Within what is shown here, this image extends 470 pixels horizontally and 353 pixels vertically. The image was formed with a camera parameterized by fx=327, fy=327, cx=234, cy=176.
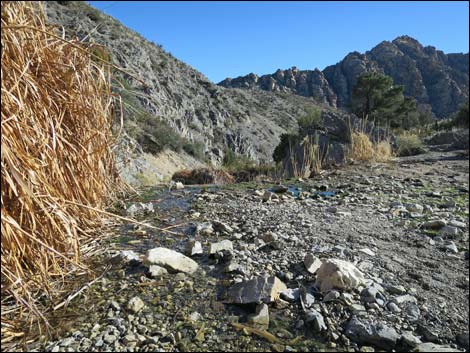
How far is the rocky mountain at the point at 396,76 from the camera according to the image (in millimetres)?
64562

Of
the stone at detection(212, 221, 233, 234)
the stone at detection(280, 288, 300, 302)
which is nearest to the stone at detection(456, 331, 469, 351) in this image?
the stone at detection(280, 288, 300, 302)

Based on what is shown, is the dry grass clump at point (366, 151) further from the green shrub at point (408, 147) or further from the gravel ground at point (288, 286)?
the gravel ground at point (288, 286)

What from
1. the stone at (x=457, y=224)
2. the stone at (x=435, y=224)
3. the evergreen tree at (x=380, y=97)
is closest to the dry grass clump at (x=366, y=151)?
the stone at (x=457, y=224)

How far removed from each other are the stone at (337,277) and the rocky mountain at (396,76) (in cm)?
6933

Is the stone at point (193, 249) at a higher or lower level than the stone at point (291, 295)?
higher

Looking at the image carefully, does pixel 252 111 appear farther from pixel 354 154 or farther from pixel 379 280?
pixel 379 280

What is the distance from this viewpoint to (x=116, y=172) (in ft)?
9.93

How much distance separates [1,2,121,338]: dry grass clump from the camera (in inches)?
50.3

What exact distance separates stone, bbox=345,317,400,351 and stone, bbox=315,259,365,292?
0.26 meters

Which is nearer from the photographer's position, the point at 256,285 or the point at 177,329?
the point at 177,329

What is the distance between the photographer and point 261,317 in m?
1.31

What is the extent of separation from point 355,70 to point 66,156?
268 ft

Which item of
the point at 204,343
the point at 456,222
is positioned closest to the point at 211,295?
the point at 204,343

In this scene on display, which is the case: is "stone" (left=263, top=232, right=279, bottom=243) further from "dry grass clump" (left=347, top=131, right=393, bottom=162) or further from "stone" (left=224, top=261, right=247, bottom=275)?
"dry grass clump" (left=347, top=131, right=393, bottom=162)
